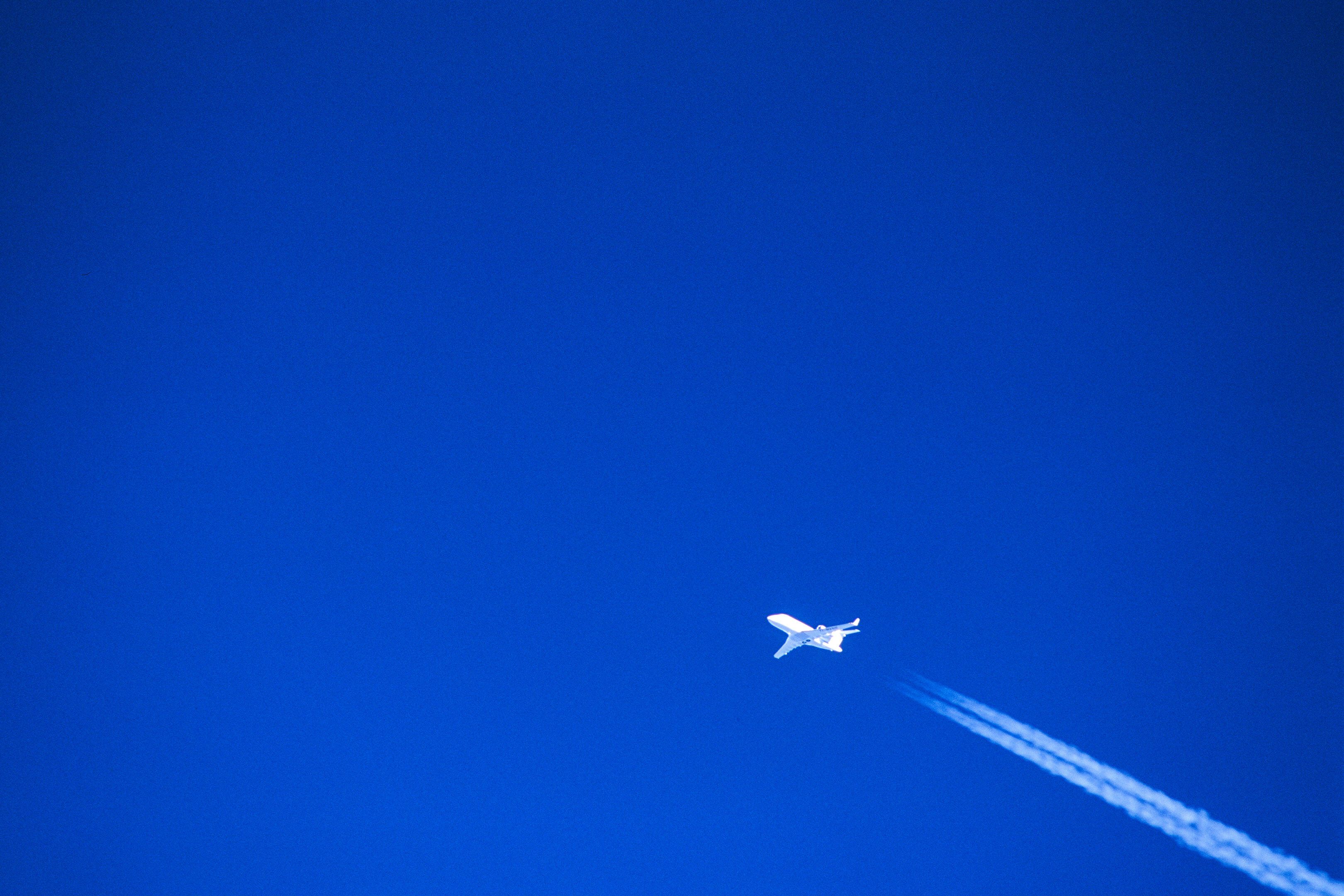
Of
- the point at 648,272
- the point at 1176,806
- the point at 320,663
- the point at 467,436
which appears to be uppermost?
the point at 648,272

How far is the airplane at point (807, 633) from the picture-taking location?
2.32 metres

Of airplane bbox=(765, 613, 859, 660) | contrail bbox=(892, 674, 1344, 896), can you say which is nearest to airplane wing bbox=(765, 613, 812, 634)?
airplane bbox=(765, 613, 859, 660)

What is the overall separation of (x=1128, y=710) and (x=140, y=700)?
3735 millimetres

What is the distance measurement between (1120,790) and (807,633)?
4.40 ft

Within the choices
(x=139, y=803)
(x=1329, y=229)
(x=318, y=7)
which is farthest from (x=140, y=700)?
(x=1329, y=229)

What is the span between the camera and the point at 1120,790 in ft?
7.76

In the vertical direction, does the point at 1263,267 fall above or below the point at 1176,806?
above

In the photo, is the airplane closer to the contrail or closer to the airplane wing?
the airplane wing

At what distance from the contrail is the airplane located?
0.95ft

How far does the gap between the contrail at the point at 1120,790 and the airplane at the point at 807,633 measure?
0.29m

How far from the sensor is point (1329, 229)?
2.31 m

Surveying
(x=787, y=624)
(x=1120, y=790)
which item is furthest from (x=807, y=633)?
(x=1120, y=790)

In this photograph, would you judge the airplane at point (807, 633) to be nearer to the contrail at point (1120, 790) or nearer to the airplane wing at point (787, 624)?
the airplane wing at point (787, 624)

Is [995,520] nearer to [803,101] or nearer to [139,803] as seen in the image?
[803,101]
